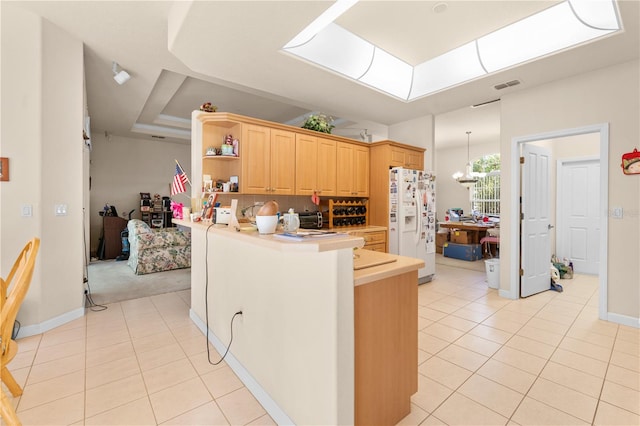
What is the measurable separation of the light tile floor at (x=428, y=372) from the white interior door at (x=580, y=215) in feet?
7.33

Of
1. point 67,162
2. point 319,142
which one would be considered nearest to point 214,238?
point 67,162

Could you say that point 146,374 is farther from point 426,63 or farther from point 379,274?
point 426,63

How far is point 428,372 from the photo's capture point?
223cm

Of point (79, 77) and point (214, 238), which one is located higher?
point (79, 77)

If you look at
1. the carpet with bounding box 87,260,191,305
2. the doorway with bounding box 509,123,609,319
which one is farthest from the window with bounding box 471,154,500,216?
the carpet with bounding box 87,260,191,305

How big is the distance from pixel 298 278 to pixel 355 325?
376 mm

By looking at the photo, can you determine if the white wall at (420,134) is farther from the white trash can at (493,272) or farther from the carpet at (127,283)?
the carpet at (127,283)

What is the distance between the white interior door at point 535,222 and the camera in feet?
13.0

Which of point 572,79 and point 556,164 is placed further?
point 556,164

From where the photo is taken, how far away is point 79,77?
3.17 meters

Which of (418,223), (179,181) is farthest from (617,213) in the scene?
(179,181)

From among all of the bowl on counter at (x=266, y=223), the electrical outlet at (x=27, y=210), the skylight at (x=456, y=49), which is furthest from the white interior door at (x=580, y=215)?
the electrical outlet at (x=27, y=210)

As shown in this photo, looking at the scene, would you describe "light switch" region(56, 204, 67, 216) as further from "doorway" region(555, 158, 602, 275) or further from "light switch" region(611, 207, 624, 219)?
"doorway" region(555, 158, 602, 275)

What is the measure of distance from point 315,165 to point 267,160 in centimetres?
81
